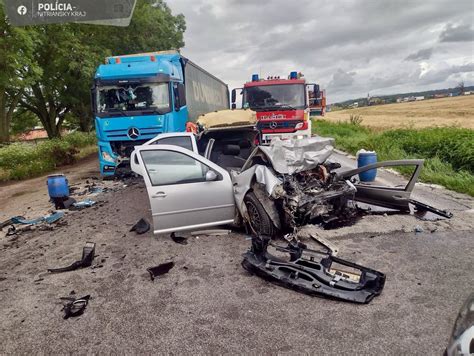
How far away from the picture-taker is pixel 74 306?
352 cm

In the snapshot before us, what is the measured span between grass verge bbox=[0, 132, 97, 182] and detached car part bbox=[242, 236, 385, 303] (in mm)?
13288

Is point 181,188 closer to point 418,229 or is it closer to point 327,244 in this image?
point 327,244

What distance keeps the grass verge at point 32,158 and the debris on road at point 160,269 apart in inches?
481

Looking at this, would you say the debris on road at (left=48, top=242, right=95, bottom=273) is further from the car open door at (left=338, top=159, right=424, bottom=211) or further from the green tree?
the green tree

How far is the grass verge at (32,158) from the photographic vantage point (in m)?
13.7

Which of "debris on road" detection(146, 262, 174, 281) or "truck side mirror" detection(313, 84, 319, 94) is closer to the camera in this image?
"debris on road" detection(146, 262, 174, 281)

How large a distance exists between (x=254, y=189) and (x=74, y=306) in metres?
2.65

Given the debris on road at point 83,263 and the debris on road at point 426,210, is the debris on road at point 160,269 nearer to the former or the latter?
the debris on road at point 83,263

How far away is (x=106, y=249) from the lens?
5.12 meters

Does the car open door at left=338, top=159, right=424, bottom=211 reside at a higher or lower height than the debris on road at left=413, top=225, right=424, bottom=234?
higher

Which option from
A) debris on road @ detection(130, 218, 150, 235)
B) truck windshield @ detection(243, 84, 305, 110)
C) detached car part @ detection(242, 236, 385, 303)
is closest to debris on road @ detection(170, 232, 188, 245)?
debris on road @ detection(130, 218, 150, 235)

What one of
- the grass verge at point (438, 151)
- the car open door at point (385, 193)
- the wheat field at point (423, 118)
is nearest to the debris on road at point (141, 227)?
the car open door at point (385, 193)

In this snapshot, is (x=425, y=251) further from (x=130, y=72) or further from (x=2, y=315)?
(x=130, y=72)

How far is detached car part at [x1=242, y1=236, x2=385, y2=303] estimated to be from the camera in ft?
10.9
